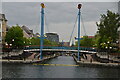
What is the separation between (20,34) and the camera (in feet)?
274

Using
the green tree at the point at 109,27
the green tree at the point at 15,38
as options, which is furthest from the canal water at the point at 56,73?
the green tree at the point at 15,38

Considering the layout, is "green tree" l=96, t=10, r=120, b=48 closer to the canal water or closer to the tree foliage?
the tree foliage

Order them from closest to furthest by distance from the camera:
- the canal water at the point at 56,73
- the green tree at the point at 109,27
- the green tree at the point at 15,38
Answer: the canal water at the point at 56,73 < the green tree at the point at 109,27 < the green tree at the point at 15,38

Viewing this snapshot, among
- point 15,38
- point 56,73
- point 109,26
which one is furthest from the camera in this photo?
point 15,38

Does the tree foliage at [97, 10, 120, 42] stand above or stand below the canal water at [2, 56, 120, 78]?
above

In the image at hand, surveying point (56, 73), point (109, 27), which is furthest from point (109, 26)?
point (56, 73)

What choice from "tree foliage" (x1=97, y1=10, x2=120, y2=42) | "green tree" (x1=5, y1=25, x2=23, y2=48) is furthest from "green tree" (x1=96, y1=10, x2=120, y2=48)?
"green tree" (x1=5, y1=25, x2=23, y2=48)

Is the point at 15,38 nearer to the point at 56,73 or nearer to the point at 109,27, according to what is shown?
the point at 109,27

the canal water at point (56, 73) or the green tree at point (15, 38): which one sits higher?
the green tree at point (15, 38)

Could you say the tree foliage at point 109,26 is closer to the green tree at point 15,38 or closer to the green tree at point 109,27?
the green tree at point 109,27

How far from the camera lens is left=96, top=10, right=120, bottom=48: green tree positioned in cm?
7244

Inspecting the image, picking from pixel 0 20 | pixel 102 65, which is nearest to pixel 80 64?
pixel 102 65

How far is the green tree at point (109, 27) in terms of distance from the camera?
2852 inches

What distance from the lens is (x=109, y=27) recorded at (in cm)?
7256
